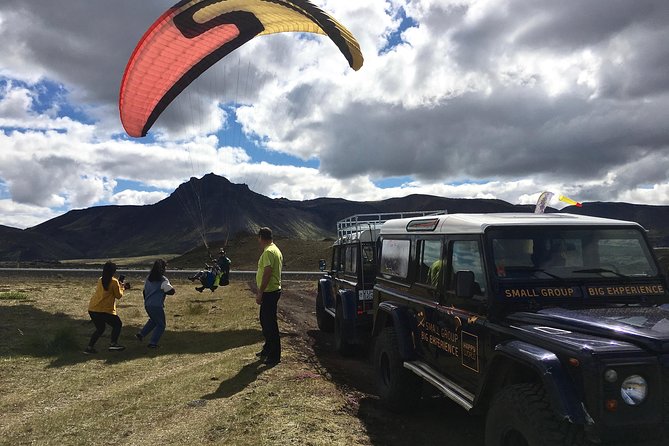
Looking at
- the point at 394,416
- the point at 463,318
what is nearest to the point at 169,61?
the point at 394,416

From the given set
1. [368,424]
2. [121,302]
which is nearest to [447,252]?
[368,424]

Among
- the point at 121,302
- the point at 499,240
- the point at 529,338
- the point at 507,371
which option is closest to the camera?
the point at 529,338

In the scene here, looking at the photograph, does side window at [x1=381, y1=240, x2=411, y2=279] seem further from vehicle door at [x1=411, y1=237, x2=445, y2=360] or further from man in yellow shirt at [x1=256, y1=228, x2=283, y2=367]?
man in yellow shirt at [x1=256, y1=228, x2=283, y2=367]

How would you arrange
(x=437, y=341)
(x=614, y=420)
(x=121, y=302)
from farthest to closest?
(x=121, y=302)
(x=437, y=341)
(x=614, y=420)

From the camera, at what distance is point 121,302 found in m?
18.1

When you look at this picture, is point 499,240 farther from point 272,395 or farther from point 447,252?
point 272,395

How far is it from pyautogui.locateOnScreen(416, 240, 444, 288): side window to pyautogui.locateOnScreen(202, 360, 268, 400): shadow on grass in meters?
3.09

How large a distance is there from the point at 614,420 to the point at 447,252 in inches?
102

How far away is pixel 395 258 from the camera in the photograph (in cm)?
722

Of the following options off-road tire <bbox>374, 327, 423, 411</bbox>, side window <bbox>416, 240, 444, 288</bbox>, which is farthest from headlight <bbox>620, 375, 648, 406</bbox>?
off-road tire <bbox>374, 327, 423, 411</bbox>

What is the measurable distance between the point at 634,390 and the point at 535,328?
33.5 inches

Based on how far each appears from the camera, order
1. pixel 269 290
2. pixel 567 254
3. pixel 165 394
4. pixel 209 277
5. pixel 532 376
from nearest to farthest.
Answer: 1. pixel 532 376
2. pixel 567 254
3. pixel 165 394
4. pixel 269 290
5. pixel 209 277

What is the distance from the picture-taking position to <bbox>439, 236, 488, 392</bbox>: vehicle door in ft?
15.0

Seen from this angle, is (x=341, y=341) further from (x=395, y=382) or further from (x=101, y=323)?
(x=101, y=323)
